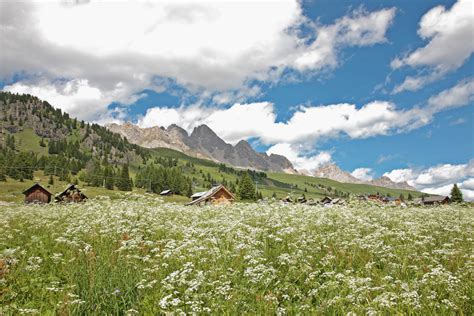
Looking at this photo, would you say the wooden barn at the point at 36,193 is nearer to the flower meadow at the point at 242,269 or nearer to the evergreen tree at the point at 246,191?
the evergreen tree at the point at 246,191

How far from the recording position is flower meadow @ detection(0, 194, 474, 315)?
684cm

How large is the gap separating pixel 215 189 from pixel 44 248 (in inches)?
3224

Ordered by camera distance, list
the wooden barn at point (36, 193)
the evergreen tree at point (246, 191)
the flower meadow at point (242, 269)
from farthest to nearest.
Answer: the wooden barn at point (36, 193) < the evergreen tree at point (246, 191) < the flower meadow at point (242, 269)

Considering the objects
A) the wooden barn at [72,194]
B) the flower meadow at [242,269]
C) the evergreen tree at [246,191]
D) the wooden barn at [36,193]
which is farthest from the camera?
the wooden barn at [36,193]

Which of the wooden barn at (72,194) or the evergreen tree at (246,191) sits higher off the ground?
the evergreen tree at (246,191)

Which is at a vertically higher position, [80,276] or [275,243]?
[275,243]

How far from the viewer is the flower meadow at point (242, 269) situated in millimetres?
6844

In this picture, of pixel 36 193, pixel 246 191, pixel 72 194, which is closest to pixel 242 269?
pixel 72 194

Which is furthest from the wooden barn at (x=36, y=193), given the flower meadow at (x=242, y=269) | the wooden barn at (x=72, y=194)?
the flower meadow at (x=242, y=269)

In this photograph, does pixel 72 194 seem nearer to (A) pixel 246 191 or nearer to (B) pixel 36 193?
(A) pixel 246 191

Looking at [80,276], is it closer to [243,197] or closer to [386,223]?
[386,223]

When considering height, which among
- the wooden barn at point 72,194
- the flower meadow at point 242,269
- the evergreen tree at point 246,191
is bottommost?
the flower meadow at point 242,269

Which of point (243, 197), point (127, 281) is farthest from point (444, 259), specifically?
point (243, 197)

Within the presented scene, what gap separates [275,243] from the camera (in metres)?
11.0
